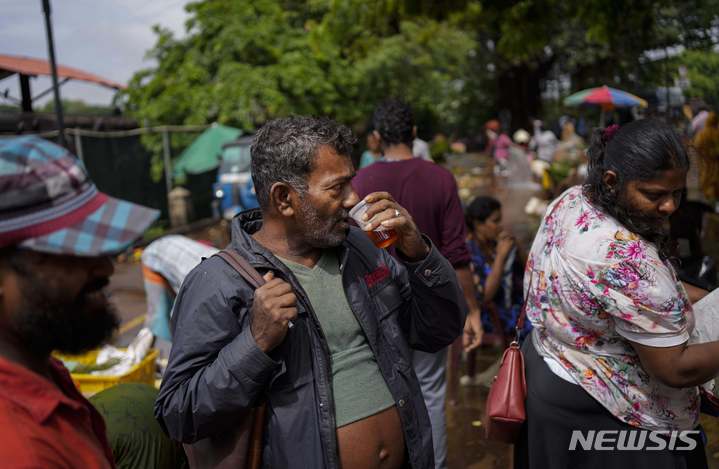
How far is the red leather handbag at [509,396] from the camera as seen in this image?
2451 mm

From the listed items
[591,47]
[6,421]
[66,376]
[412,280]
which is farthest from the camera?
[591,47]

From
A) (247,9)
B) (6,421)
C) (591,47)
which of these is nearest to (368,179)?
(6,421)

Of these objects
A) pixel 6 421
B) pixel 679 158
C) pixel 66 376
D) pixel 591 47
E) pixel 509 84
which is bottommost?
pixel 509 84

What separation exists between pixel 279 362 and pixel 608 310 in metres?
1.02

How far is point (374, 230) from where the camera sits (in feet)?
6.98

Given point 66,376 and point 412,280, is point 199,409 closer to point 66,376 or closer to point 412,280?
point 66,376

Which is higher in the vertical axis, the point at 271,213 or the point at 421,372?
the point at 271,213

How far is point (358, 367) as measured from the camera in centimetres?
211

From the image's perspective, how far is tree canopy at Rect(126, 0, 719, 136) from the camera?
22.3ft

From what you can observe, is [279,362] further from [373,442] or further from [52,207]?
[52,207]

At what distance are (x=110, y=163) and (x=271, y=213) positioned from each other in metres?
11.9

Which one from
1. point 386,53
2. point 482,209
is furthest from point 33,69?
point 386,53

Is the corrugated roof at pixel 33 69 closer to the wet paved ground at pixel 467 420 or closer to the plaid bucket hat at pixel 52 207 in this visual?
the wet paved ground at pixel 467 420

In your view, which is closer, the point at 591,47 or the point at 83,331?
the point at 83,331
